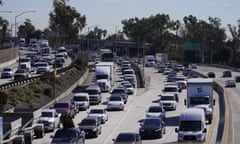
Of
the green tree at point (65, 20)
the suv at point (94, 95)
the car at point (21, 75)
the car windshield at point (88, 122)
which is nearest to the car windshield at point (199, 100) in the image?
the car windshield at point (88, 122)

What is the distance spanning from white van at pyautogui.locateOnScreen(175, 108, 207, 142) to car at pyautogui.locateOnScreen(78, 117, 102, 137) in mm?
6223

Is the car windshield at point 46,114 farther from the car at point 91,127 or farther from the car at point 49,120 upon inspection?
the car at point 91,127

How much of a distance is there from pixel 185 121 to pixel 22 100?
24.2 metres

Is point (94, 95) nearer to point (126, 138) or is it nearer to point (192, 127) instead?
point (192, 127)

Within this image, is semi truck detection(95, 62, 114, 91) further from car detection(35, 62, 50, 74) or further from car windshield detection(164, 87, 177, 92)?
car detection(35, 62, 50, 74)

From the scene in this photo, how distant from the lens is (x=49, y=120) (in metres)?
48.8

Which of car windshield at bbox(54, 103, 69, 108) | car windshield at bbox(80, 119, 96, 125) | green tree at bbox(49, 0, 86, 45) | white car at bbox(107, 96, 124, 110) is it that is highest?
green tree at bbox(49, 0, 86, 45)

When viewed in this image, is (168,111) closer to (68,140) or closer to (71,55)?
(68,140)

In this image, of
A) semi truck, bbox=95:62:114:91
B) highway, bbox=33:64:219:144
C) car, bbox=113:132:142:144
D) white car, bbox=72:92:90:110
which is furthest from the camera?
semi truck, bbox=95:62:114:91

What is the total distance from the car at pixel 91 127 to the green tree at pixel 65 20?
359 feet

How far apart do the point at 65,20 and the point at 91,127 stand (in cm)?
11853

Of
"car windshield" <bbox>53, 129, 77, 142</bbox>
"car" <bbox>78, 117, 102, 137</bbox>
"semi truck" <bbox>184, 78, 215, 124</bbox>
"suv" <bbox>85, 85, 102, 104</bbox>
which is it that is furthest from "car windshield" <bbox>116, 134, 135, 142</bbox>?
"suv" <bbox>85, 85, 102, 104</bbox>

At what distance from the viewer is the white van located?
41141 mm

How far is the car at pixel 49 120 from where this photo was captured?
4812 cm
